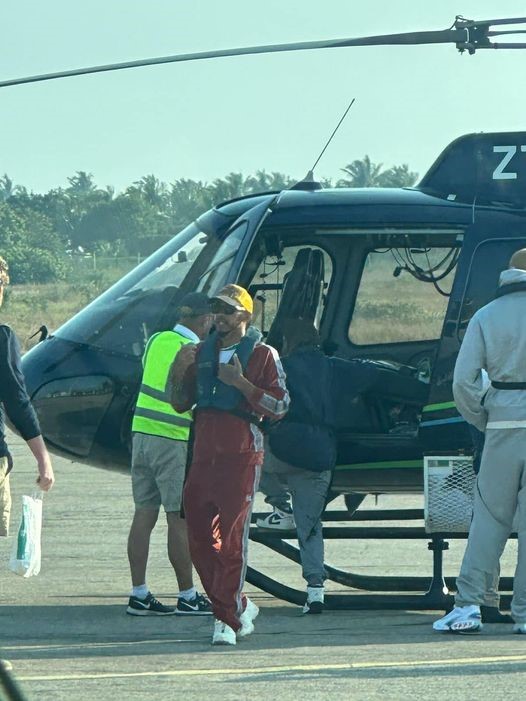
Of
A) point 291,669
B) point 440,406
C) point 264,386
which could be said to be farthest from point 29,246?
point 291,669

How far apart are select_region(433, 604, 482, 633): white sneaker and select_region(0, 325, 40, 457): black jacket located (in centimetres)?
226

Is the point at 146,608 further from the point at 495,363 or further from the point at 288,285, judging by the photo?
the point at 495,363

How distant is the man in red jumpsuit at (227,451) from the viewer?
7633mm

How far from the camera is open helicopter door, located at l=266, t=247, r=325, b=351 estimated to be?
29.6ft

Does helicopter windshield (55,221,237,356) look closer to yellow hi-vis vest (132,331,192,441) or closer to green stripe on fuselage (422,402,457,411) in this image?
yellow hi-vis vest (132,331,192,441)

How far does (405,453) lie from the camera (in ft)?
30.5

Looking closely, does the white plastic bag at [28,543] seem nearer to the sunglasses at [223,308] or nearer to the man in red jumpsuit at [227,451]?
the man in red jumpsuit at [227,451]

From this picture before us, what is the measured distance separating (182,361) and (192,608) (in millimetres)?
1542

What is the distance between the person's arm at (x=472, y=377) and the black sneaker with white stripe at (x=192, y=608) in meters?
1.86

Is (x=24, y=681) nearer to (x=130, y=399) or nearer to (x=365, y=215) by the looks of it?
(x=130, y=399)

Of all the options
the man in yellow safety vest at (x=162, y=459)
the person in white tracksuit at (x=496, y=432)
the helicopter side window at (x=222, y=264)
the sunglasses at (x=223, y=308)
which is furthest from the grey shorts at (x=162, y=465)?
the person in white tracksuit at (x=496, y=432)

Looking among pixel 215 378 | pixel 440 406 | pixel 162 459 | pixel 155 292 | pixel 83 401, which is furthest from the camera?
pixel 155 292

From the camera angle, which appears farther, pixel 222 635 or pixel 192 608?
pixel 192 608

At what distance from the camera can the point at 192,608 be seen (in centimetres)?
866
